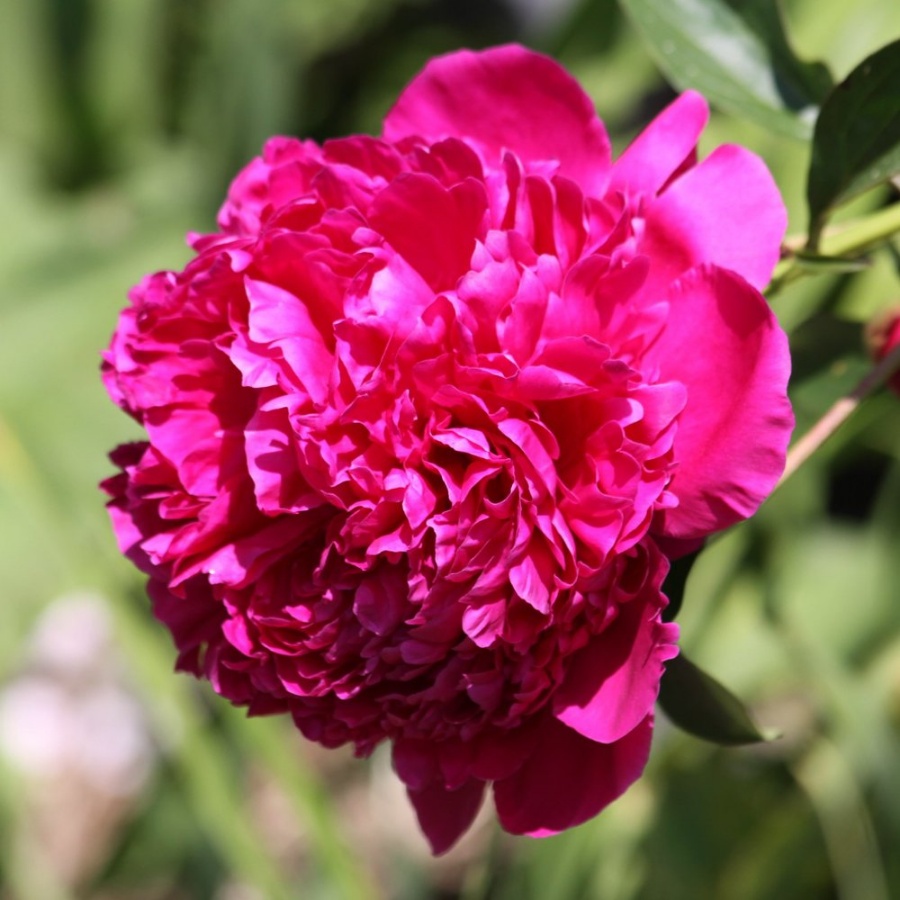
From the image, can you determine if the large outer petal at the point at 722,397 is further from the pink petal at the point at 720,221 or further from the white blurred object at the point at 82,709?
the white blurred object at the point at 82,709

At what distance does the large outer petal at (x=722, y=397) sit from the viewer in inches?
12.1

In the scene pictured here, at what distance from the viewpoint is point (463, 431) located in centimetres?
32

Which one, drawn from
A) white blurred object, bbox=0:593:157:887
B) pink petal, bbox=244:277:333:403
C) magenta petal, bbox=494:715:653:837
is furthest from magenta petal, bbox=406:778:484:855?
white blurred object, bbox=0:593:157:887

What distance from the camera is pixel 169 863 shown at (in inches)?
46.2

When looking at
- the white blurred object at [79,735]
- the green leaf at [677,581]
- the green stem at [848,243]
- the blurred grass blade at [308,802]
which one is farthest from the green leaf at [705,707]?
the white blurred object at [79,735]

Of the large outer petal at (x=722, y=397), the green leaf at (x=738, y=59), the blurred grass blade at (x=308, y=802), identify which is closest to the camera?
the large outer petal at (x=722, y=397)

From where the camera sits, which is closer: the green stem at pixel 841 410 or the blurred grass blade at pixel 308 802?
the green stem at pixel 841 410

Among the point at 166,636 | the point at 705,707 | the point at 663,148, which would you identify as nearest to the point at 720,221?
the point at 663,148

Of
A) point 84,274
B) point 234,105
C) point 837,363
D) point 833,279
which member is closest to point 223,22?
point 234,105

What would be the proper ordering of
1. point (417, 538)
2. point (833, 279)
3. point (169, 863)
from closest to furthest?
point (417, 538) < point (833, 279) < point (169, 863)

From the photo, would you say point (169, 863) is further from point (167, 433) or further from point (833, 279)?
point (167, 433)

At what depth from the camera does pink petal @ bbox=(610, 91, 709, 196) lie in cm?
35

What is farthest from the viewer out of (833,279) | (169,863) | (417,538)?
(169,863)

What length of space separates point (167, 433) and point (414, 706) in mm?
103
